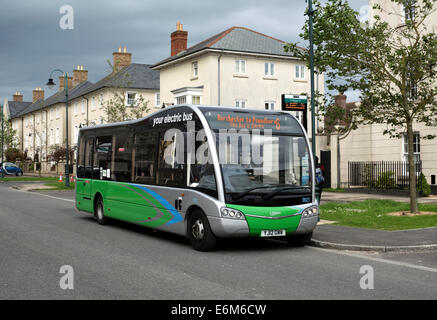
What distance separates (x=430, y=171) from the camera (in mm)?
25297

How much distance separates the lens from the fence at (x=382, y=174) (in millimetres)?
25547

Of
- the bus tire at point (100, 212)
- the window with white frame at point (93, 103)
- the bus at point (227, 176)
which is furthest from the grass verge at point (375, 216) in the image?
the window with white frame at point (93, 103)

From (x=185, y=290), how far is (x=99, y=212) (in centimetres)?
888

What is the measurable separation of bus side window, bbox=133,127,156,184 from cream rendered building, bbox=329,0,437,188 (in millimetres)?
16086

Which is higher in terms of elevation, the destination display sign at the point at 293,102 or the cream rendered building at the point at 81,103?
the cream rendered building at the point at 81,103

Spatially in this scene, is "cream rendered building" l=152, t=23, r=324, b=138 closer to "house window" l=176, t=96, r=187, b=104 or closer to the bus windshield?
"house window" l=176, t=96, r=187, b=104

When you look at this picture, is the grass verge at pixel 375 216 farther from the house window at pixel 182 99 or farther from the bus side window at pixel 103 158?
the house window at pixel 182 99

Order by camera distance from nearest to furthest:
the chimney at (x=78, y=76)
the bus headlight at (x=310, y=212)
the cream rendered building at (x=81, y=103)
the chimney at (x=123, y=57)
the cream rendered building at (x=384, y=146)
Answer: the bus headlight at (x=310, y=212) < the cream rendered building at (x=384, y=146) < the cream rendered building at (x=81, y=103) < the chimney at (x=123, y=57) < the chimney at (x=78, y=76)

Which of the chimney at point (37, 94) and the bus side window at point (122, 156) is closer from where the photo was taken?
the bus side window at point (122, 156)

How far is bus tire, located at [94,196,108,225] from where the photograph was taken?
1493 centimetres

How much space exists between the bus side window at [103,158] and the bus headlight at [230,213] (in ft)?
18.8

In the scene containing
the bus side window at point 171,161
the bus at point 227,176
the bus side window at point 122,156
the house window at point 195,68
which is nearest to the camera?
the bus at point 227,176

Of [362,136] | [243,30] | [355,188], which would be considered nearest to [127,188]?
[355,188]

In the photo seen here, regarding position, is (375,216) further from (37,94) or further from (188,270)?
(37,94)
